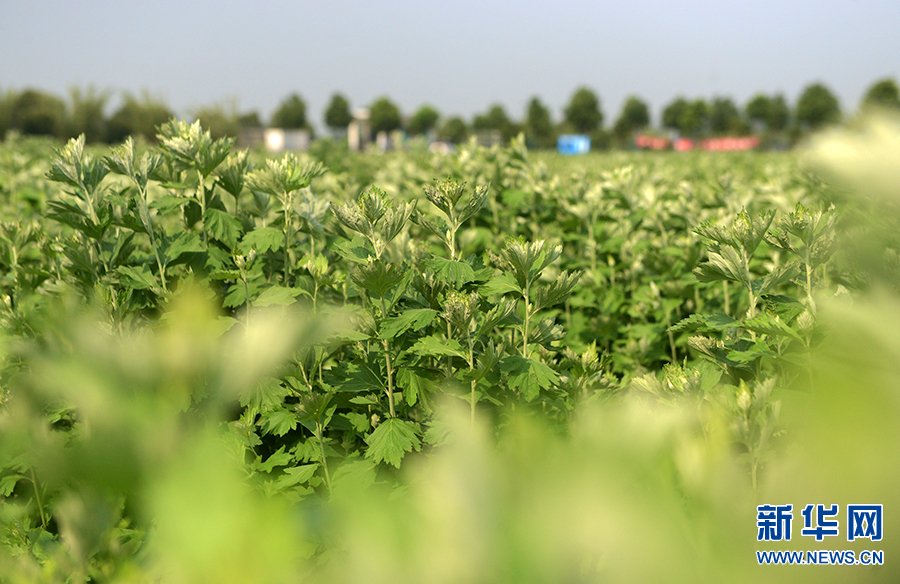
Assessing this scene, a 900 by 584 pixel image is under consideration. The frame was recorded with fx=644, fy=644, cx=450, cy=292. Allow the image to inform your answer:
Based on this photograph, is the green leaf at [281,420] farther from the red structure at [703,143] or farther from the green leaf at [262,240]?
the red structure at [703,143]

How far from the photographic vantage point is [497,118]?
3474 inches

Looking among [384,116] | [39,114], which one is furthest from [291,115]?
[39,114]

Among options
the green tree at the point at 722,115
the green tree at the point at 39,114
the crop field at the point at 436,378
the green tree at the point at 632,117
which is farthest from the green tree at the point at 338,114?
the crop field at the point at 436,378

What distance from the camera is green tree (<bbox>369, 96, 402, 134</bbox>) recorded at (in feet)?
324

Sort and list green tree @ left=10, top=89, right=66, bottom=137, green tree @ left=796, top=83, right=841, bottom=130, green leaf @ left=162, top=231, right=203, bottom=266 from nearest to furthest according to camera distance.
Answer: green leaf @ left=162, top=231, right=203, bottom=266
green tree @ left=10, top=89, right=66, bottom=137
green tree @ left=796, top=83, right=841, bottom=130

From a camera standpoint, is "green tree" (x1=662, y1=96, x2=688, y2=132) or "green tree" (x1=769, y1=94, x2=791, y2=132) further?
"green tree" (x1=662, y1=96, x2=688, y2=132)

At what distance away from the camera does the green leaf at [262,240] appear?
2.21 metres

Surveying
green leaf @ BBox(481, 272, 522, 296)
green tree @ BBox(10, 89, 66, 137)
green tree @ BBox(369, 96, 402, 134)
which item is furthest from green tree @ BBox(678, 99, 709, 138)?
green leaf @ BBox(481, 272, 522, 296)

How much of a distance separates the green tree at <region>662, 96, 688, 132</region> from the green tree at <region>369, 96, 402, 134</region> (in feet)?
130

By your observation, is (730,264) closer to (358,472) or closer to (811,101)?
(358,472)

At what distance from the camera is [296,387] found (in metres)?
2.03

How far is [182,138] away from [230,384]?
7.69 ft

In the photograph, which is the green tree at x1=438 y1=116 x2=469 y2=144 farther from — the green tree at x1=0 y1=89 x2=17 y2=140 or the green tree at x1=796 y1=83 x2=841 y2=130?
the green tree at x1=0 y1=89 x2=17 y2=140

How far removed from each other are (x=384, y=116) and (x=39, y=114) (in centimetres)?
6291
